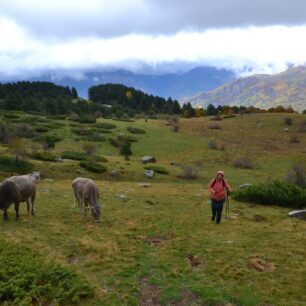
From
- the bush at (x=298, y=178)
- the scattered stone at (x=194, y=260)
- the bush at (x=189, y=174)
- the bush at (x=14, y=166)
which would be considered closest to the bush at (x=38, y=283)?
the scattered stone at (x=194, y=260)

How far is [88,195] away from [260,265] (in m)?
10.7

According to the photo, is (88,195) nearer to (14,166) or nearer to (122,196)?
(122,196)

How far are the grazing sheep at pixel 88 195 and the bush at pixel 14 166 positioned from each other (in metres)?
18.0

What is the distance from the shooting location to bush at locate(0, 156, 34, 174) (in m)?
41.1

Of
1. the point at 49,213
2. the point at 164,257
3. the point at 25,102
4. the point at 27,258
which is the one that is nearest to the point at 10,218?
the point at 49,213

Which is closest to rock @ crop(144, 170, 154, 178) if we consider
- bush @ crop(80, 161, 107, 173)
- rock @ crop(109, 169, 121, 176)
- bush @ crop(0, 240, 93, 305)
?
rock @ crop(109, 169, 121, 176)

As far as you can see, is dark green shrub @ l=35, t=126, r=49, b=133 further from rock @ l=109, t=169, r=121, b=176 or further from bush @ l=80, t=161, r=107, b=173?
rock @ l=109, t=169, r=121, b=176

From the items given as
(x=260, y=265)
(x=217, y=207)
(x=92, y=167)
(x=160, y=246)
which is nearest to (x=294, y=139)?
(x=92, y=167)

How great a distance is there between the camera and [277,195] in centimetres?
3022

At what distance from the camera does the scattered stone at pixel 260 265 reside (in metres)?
16.2

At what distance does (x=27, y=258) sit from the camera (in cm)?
1580

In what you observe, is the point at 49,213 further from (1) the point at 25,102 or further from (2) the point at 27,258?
(1) the point at 25,102

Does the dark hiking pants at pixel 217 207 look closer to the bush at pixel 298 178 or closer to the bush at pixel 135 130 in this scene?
the bush at pixel 298 178

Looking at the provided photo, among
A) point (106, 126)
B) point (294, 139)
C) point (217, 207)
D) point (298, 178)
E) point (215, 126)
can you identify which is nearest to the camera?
point (217, 207)
